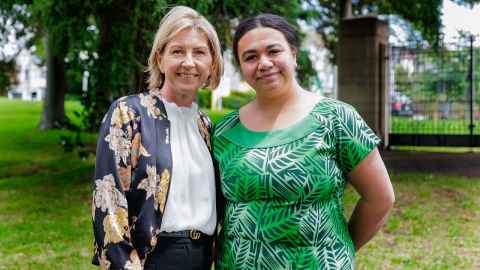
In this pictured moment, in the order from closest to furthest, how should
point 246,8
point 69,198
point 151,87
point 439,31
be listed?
point 151,87 → point 246,8 → point 69,198 → point 439,31

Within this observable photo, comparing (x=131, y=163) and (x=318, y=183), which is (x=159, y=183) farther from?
(x=318, y=183)

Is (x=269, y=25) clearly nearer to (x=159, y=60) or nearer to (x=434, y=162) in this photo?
(x=159, y=60)

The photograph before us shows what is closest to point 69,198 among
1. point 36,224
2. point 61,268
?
point 36,224

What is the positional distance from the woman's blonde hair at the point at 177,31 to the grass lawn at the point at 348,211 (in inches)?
163

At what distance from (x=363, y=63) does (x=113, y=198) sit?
462 inches

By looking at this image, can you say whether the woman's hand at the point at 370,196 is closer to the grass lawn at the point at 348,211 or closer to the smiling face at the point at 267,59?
the smiling face at the point at 267,59

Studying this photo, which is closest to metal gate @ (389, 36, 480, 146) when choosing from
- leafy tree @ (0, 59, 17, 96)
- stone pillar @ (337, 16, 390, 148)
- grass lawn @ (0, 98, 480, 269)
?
stone pillar @ (337, 16, 390, 148)

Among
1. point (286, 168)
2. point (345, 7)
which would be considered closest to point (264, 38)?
point (286, 168)

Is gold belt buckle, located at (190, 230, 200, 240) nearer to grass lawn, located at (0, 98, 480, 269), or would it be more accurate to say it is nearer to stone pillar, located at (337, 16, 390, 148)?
grass lawn, located at (0, 98, 480, 269)

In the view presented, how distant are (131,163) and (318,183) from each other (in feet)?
2.33

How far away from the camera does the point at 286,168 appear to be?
7.66 feet

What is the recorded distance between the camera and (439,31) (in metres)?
13.9

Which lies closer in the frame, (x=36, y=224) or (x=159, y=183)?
(x=159, y=183)

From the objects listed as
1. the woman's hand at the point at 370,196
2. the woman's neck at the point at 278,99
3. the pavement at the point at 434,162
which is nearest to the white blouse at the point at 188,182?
the woman's neck at the point at 278,99
